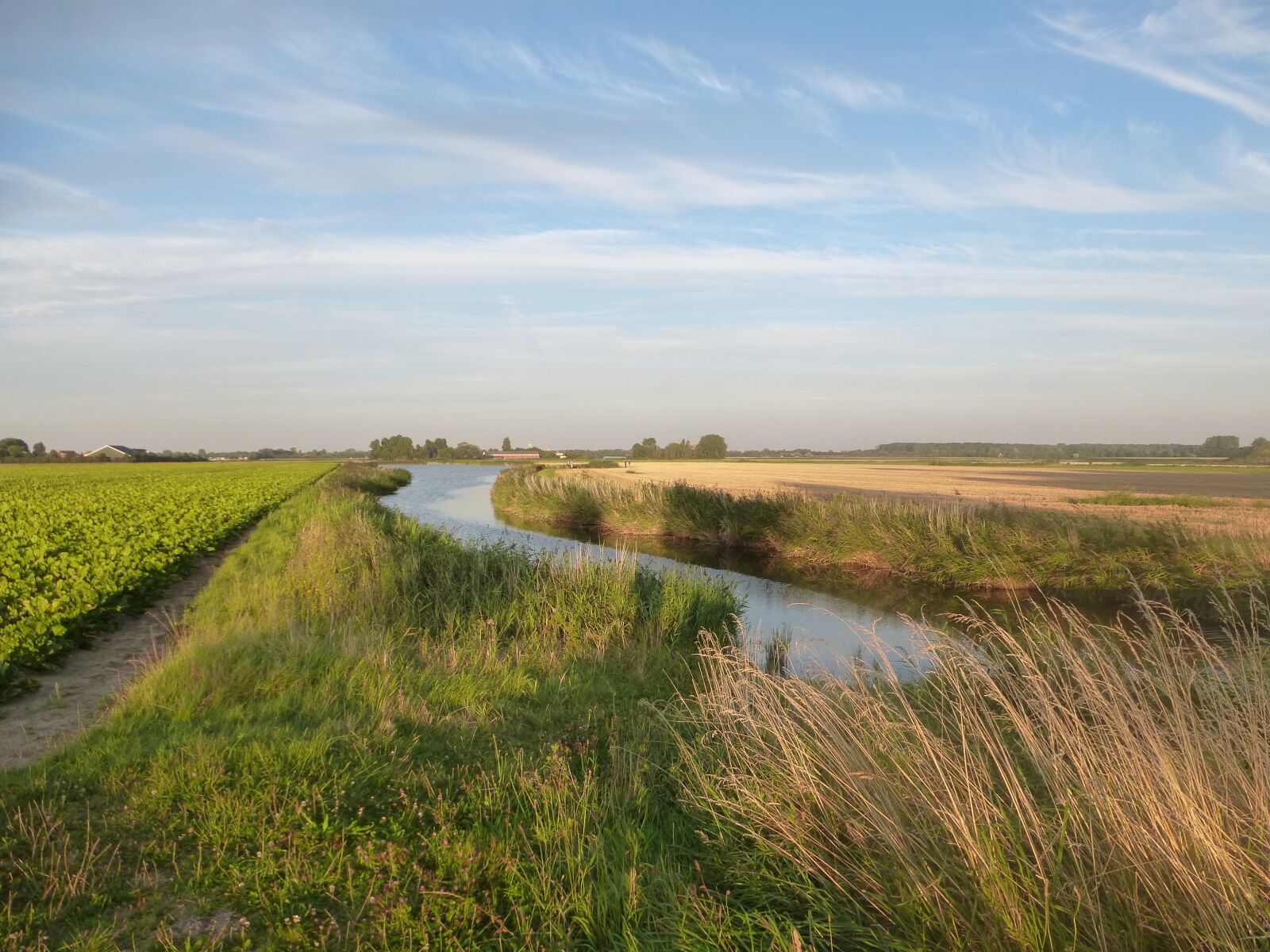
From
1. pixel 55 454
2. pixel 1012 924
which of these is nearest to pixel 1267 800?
pixel 1012 924

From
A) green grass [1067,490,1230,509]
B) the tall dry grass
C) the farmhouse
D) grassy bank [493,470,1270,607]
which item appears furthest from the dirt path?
the farmhouse

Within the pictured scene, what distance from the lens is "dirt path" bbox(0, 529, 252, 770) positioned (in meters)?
6.09

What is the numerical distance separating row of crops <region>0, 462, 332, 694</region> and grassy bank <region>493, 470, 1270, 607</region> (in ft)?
42.8

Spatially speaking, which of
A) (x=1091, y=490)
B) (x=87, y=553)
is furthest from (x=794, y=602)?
(x=1091, y=490)

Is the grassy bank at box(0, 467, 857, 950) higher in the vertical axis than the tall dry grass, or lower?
lower

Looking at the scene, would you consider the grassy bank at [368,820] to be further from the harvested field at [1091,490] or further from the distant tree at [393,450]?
the distant tree at [393,450]

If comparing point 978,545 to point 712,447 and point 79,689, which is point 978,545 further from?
point 712,447

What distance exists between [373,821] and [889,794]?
8.95 feet

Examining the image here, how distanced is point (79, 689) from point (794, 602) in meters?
13.2

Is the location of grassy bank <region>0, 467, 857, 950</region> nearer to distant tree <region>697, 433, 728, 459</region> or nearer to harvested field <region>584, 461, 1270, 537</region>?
harvested field <region>584, 461, 1270, 537</region>

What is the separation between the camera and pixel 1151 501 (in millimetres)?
36938

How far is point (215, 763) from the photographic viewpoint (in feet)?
16.0

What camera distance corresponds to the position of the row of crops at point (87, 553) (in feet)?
31.4

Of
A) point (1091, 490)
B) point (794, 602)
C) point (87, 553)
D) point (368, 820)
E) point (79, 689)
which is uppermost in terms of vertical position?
point (87, 553)
